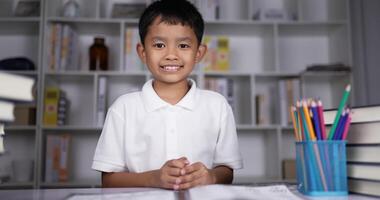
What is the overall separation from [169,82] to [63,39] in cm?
163

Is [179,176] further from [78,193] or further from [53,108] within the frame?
[53,108]

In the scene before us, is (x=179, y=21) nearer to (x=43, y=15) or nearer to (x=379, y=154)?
(x=379, y=154)

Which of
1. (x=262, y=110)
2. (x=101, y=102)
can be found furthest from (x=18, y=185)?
(x=262, y=110)

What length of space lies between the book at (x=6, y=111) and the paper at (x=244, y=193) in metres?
0.29

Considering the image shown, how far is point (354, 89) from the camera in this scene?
2.44 metres

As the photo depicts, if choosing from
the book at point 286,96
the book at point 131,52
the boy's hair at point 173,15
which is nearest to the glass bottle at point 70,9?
the book at point 131,52

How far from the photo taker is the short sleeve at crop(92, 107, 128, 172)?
101 centimetres

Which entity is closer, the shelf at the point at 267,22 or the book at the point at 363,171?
the book at the point at 363,171

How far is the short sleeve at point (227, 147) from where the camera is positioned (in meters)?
1.08

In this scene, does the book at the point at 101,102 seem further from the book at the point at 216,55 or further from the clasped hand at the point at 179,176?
the clasped hand at the point at 179,176

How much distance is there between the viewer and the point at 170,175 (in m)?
0.76

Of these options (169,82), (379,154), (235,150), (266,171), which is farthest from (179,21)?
(266,171)

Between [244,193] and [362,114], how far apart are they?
0.26 metres

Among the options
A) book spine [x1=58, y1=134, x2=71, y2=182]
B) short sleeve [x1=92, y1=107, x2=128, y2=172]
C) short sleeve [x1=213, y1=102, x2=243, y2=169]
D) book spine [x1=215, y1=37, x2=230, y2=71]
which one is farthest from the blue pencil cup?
book spine [x1=58, y1=134, x2=71, y2=182]
